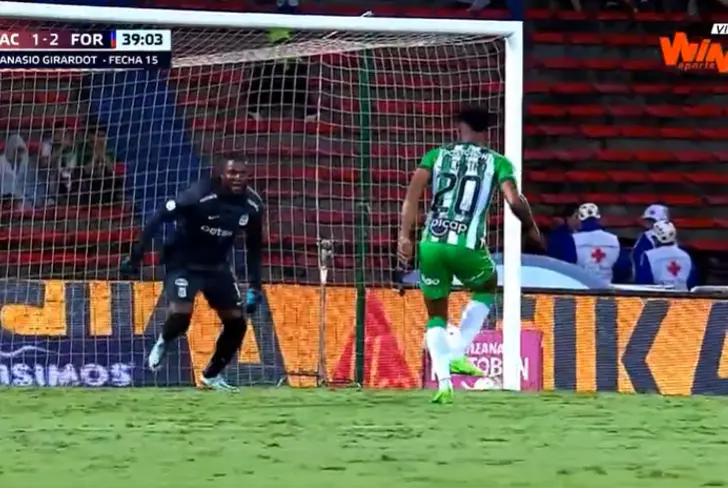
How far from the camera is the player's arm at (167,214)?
1317 centimetres

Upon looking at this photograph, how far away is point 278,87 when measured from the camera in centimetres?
1571

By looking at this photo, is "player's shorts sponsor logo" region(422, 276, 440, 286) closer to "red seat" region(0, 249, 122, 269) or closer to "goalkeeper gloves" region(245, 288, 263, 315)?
"goalkeeper gloves" region(245, 288, 263, 315)

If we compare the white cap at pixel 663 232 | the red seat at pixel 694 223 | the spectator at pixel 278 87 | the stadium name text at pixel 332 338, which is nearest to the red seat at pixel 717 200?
the red seat at pixel 694 223

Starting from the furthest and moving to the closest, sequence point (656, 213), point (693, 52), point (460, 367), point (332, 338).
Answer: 1. point (693, 52)
2. point (656, 213)
3. point (332, 338)
4. point (460, 367)

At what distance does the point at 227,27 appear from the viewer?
13555 millimetres

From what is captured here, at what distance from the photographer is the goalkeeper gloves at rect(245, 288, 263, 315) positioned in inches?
524

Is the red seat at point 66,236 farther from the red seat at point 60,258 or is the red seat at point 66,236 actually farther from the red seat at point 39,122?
the red seat at point 39,122

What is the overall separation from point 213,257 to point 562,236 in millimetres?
5013

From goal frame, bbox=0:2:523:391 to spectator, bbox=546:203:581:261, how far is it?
3.48 m

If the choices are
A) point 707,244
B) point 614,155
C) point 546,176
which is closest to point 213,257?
point 546,176

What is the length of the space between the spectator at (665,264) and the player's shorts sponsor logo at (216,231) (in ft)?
17.3

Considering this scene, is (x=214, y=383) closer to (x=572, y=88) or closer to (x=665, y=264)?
(x=665, y=264)

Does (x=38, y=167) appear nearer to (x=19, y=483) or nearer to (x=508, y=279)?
(x=508, y=279)

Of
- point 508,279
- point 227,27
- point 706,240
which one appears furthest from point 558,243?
point 227,27
